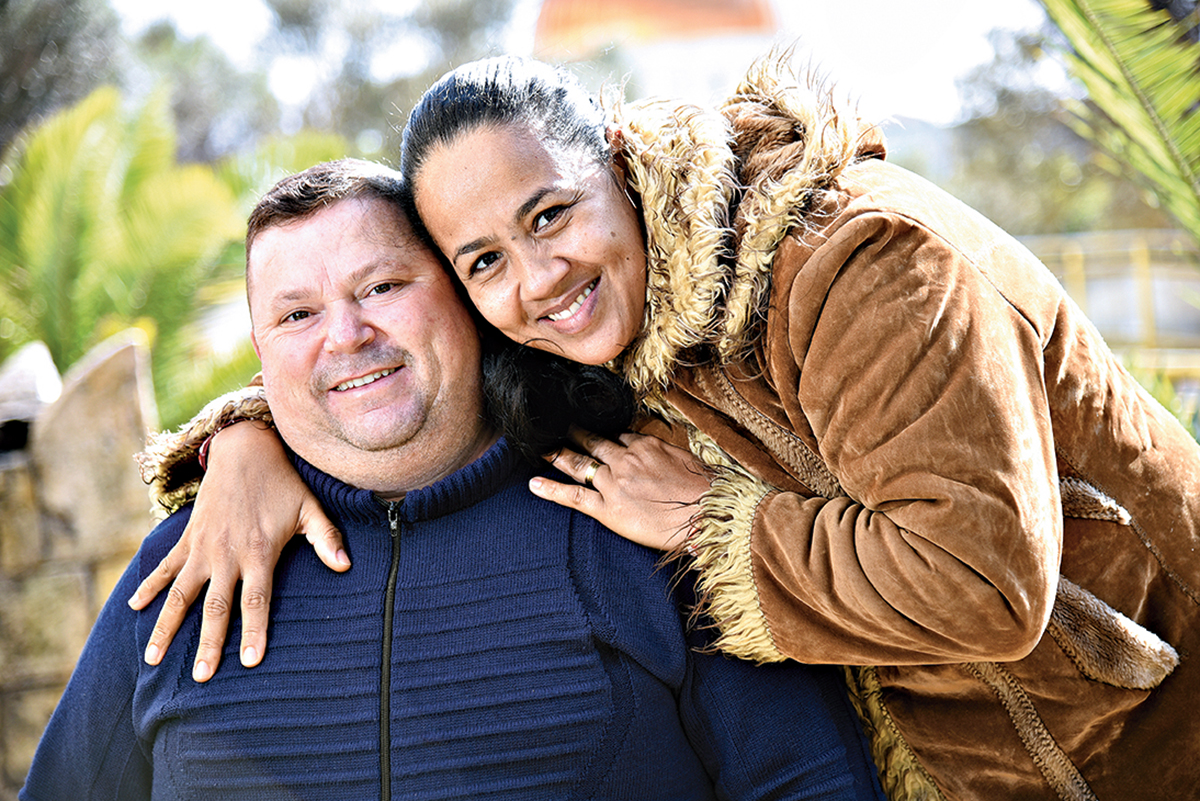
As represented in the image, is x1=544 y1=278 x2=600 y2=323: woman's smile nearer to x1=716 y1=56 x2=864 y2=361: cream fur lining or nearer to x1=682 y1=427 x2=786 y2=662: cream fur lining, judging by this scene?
x1=716 y1=56 x2=864 y2=361: cream fur lining

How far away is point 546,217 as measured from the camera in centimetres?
200

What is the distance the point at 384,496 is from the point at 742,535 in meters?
0.97

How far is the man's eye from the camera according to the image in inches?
81.4

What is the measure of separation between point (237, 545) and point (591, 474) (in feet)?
2.66

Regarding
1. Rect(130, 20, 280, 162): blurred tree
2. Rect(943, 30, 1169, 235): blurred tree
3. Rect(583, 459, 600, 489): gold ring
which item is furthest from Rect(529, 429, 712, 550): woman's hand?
Rect(130, 20, 280, 162): blurred tree

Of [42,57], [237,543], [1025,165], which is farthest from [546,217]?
[1025,165]

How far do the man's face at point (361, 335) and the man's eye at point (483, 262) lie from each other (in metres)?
0.30

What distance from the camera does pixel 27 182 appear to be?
20.6 ft

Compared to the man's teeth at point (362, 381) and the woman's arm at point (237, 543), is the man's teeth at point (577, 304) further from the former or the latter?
the woman's arm at point (237, 543)

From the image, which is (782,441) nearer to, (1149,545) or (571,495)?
(571,495)

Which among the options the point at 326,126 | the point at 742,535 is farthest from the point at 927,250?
the point at 326,126

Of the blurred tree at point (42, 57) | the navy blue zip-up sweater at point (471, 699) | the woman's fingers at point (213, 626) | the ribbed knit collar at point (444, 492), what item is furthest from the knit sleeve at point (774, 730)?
the blurred tree at point (42, 57)

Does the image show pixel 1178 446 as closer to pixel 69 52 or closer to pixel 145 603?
pixel 145 603

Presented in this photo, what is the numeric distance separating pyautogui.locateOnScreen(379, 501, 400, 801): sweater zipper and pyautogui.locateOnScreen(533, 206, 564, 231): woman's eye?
2.67 ft
